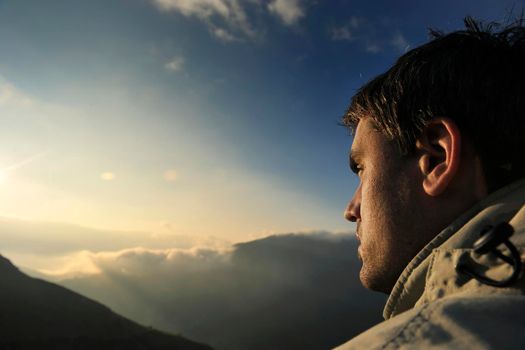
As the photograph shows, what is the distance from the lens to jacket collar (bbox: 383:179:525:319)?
7.44 ft

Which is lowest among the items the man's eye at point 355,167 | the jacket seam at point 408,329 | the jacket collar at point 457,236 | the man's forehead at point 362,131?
the jacket seam at point 408,329

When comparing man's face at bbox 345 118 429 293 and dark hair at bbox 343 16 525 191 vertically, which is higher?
dark hair at bbox 343 16 525 191

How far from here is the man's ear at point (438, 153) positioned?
2848 mm

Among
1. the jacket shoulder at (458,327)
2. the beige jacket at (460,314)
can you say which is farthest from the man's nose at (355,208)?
the jacket shoulder at (458,327)

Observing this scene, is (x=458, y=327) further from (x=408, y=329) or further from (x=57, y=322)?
(x=57, y=322)

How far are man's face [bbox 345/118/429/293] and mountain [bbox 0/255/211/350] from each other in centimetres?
8647

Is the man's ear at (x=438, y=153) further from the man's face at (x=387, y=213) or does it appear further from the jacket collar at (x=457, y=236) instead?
the jacket collar at (x=457, y=236)

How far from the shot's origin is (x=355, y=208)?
12.9 ft

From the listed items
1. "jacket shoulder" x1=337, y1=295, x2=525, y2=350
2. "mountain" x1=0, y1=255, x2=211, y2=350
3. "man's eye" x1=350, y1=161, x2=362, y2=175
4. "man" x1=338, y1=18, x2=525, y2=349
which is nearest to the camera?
"jacket shoulder" x1=337, y1=295, x2=525, y2=350

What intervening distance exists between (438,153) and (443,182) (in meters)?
0.35

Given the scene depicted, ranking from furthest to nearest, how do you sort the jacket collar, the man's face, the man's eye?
the man's eye < the man's face < the jacket collar

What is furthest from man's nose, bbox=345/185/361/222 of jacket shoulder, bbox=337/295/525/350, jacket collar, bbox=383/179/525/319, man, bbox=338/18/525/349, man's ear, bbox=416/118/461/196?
jacket shoulder, bbox=337/295/525/350

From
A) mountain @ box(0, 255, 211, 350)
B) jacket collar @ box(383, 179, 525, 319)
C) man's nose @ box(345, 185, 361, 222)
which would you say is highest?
man's nose @ box(345, 185, 361, 222)

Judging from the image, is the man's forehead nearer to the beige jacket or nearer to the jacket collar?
the jacket collar
